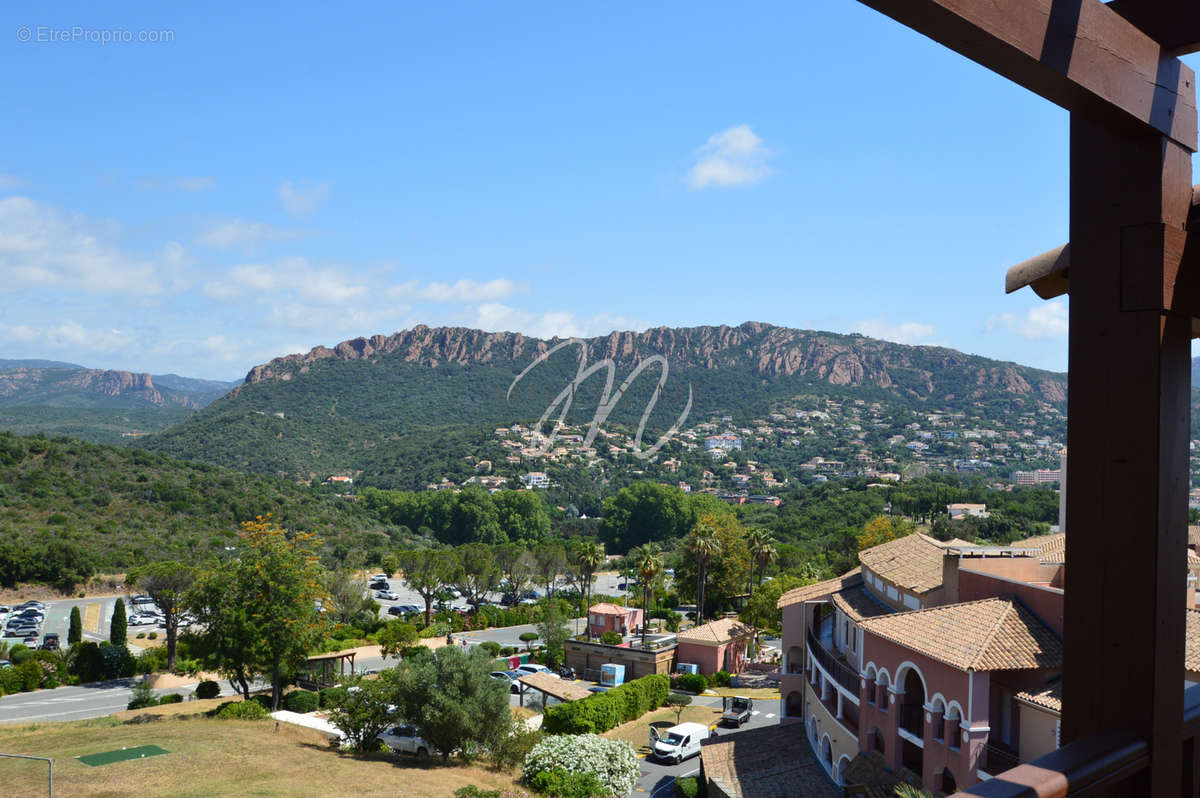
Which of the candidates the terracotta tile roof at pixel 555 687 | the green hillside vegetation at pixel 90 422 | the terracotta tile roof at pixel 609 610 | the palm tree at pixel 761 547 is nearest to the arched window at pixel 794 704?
the terracotta tile roof at pixel 555 687

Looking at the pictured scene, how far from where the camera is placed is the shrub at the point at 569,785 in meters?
21.6

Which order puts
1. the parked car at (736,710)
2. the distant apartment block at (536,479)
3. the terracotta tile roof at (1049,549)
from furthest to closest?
the distant apartment block at (536,479) < the parked car at (736,710) < the terracotta tile roof at (1049,549)

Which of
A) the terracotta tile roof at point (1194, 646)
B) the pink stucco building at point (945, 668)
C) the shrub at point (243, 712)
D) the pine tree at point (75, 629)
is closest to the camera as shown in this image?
the terracotta tile roof at point (1194, 646)

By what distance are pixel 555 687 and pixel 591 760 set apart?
8.19 meters

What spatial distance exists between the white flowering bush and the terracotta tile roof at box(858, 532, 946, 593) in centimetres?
861

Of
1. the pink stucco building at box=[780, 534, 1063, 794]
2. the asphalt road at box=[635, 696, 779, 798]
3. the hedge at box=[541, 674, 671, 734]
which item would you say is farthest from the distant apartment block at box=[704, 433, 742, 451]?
the pink stucco building at box=[780, 534, 1063, 794]

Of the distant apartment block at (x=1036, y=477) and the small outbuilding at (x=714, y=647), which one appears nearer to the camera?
the small outbuilding at (x=714, y=647)

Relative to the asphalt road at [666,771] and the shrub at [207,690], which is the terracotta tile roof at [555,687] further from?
the shrub at [207,690]

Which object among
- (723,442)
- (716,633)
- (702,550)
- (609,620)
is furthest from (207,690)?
(723,442)

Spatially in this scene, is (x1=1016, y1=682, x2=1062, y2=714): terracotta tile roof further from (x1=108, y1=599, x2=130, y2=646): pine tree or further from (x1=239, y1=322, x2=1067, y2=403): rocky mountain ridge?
(x1=239, y1=322, x2=1067, y2=403): rocky mountain ridge

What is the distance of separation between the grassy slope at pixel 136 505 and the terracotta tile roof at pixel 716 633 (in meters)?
33.4

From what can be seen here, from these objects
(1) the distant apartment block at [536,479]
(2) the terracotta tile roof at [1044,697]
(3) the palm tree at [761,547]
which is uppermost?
(2) the terracotta tile roof at [1044,697]

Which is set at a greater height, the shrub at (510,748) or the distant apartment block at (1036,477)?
the distant apartment block at (1036,477)

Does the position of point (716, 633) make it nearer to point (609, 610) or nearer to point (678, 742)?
point (609, 610)
